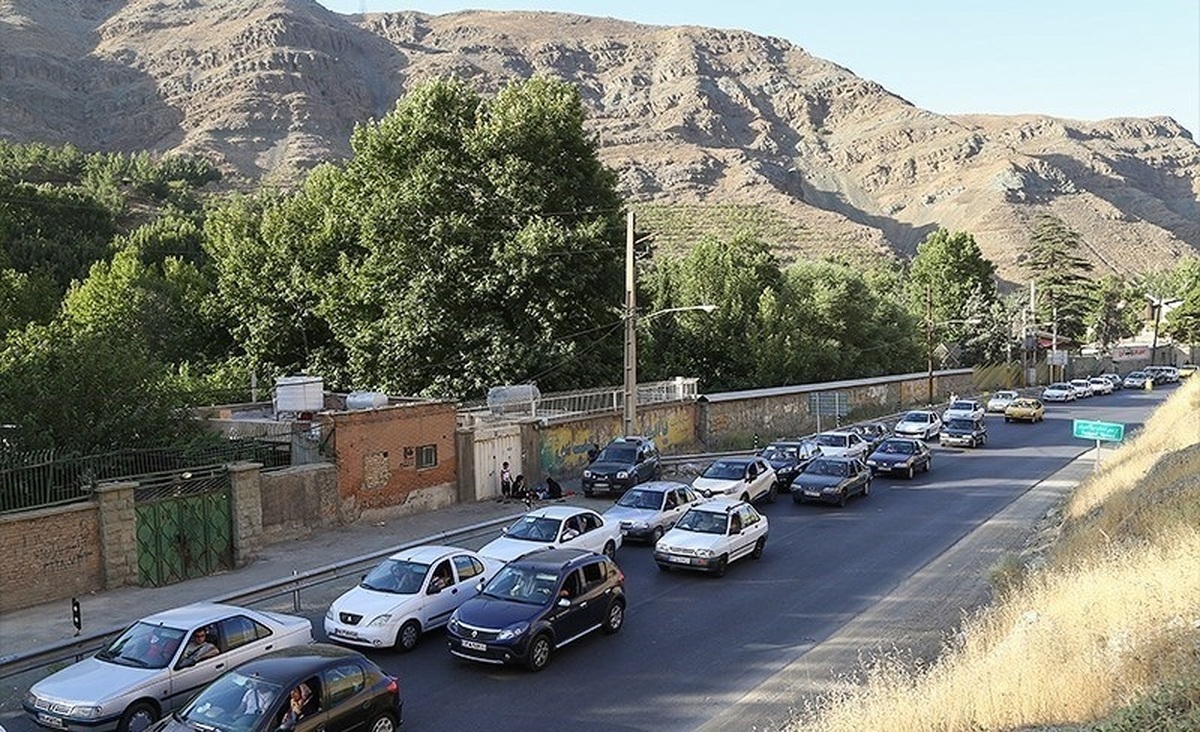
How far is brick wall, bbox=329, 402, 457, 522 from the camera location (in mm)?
26547

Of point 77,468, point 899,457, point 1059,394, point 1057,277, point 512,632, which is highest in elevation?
point 1057,277

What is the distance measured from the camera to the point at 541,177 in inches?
1581

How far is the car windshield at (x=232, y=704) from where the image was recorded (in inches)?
405

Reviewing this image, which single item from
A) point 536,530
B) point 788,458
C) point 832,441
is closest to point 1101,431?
point 788,458

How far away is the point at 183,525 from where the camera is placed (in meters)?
21.3

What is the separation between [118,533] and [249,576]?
9.23 feet

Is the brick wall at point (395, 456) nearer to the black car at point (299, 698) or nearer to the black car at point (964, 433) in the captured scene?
the black car at point (299, 698)

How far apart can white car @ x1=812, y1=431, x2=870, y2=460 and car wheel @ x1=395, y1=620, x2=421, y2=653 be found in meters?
22.3

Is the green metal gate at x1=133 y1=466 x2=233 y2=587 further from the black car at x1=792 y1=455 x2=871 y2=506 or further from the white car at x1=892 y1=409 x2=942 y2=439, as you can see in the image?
the white car at x1=892 y1=409 x2=942 y2=439

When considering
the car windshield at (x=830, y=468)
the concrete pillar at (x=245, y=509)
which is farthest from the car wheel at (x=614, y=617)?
the car windshield at (x=830, y=468)

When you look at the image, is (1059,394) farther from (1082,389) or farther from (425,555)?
(425,555)

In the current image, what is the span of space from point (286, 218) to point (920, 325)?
5119cm

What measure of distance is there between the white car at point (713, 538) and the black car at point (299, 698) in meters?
9.82

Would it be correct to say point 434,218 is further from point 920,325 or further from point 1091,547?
point 920,325
